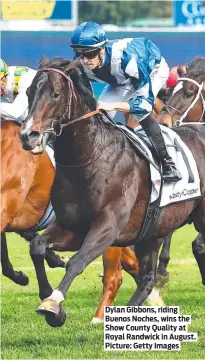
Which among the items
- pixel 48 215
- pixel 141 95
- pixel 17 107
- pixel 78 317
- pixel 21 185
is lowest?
pixel 78 317

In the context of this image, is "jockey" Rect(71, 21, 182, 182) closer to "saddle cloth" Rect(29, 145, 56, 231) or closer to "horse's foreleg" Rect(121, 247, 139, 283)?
"saddle cloth" Rect(29, 145, 56, 231)

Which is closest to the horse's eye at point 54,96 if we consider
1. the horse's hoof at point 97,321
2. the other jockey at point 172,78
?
the horse's hoof at point 97,321

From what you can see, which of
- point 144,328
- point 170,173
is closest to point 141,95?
point 170,173

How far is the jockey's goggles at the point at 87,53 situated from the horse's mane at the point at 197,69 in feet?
6.83

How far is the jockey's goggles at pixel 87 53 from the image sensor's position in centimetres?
566

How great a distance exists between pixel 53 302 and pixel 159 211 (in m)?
1.14

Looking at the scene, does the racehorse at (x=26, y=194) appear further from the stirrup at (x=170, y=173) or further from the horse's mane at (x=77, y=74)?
the horse's mane at (x=77, y=74)

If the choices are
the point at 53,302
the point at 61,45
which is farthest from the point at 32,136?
the point at 61,45

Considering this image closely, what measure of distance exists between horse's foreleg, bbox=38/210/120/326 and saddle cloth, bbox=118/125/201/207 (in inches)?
16.4

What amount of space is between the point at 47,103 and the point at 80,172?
485 millimetres

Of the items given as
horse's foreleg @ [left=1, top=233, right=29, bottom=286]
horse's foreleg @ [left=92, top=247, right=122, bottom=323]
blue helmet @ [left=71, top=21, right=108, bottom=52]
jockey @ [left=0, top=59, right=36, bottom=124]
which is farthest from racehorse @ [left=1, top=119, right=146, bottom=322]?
blue helmet @ [left=71, top=21, right=108, bottom=52]

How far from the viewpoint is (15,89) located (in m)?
6.69

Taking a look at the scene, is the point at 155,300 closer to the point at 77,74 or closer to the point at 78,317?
the point at 78,317

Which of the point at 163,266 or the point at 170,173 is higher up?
the point at 170,173
